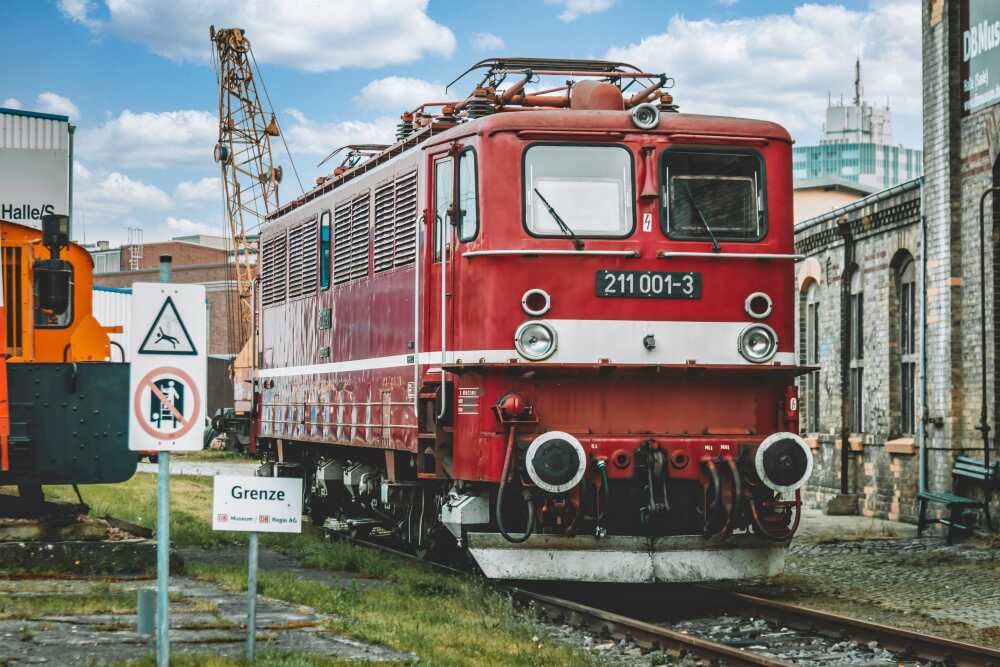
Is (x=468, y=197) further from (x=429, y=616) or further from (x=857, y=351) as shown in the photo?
(x=857, y=351)

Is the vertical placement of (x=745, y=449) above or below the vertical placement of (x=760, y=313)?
below

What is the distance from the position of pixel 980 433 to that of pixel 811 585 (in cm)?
574

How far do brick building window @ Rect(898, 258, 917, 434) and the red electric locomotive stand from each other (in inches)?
370

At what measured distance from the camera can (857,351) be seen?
22938mm

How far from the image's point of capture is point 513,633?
10.1 metres

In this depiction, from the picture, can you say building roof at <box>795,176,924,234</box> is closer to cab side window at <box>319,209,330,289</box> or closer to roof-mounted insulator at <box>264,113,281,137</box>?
cab side window at <box>319,209,330,289</box>

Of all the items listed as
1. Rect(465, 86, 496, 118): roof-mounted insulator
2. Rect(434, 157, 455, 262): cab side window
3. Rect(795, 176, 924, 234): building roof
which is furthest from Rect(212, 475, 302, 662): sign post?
Rect(795, 176, 924, 234): building roof

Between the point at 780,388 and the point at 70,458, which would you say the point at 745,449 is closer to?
the point at 780,388

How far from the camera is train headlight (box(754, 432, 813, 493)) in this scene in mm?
Result: 11141

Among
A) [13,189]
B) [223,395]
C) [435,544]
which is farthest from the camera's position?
[223,395]

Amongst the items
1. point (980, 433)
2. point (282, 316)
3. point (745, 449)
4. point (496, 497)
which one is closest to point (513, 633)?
point (496, 497)

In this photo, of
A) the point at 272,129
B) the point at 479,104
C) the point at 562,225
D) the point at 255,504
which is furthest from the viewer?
the point at 272,129

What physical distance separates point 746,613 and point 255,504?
15.4 feet

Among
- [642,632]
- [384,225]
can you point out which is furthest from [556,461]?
[384,225]
